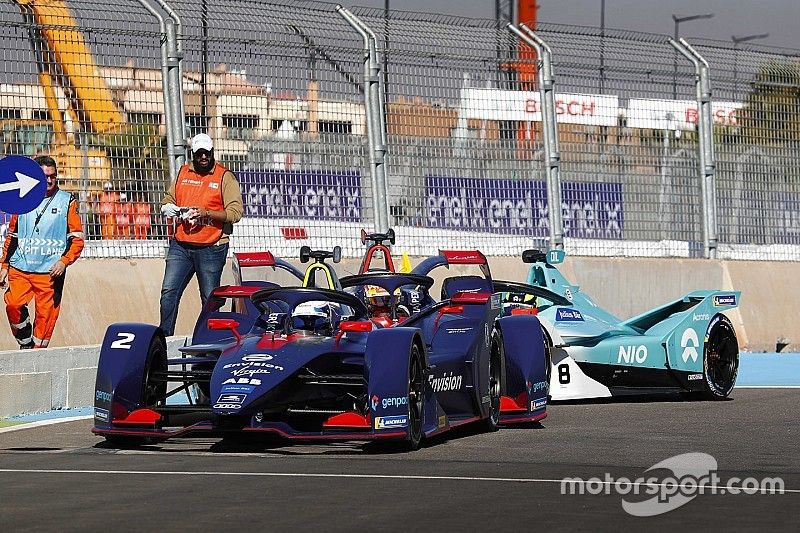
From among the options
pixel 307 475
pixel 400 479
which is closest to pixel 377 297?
pixel 307 475

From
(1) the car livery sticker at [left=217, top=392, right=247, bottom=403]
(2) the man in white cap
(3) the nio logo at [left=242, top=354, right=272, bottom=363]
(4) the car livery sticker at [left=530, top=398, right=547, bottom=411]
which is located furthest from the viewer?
(2) the man in white cap

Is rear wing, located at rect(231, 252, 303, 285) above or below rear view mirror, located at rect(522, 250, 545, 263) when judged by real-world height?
above

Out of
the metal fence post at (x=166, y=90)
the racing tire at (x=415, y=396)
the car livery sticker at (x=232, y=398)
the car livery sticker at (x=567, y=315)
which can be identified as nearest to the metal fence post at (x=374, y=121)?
the metal fence post at (x=166, y=90)

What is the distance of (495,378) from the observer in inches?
455

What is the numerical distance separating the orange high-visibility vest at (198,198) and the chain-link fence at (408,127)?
960 mm

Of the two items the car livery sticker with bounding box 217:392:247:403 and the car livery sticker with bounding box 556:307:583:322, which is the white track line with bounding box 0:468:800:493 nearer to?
the car livery sticker with bounding box 217:392:247:403

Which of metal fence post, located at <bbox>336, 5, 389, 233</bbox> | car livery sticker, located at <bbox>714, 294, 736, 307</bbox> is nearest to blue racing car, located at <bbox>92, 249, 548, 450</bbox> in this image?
car livery sticker, located at <bbox>714, 294, 736, 307</bbox>

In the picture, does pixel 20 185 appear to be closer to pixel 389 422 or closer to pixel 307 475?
pixel 389 422

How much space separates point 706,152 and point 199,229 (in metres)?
7.85

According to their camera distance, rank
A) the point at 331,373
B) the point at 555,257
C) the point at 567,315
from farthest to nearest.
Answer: the point at 555,257 → the point at 567,315 → the point at 331,373

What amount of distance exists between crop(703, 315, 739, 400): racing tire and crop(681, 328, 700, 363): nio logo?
0.08 meters

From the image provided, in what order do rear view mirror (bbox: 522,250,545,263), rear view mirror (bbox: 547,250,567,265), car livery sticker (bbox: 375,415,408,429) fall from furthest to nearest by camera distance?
rear view mirror (bbox: 522,250,545,263)
rear view mirror (bbox: 547,250,567,265)
car livery sticker (bbox: 375,415,408,429)

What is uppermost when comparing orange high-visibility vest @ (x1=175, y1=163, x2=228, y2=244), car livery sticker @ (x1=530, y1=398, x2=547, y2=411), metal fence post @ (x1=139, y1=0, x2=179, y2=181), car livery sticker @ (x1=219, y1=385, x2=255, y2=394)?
metal fence post @ (x1=139, y1=0, x2=179, y2=181)

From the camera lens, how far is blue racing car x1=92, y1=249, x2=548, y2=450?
31.9ft
